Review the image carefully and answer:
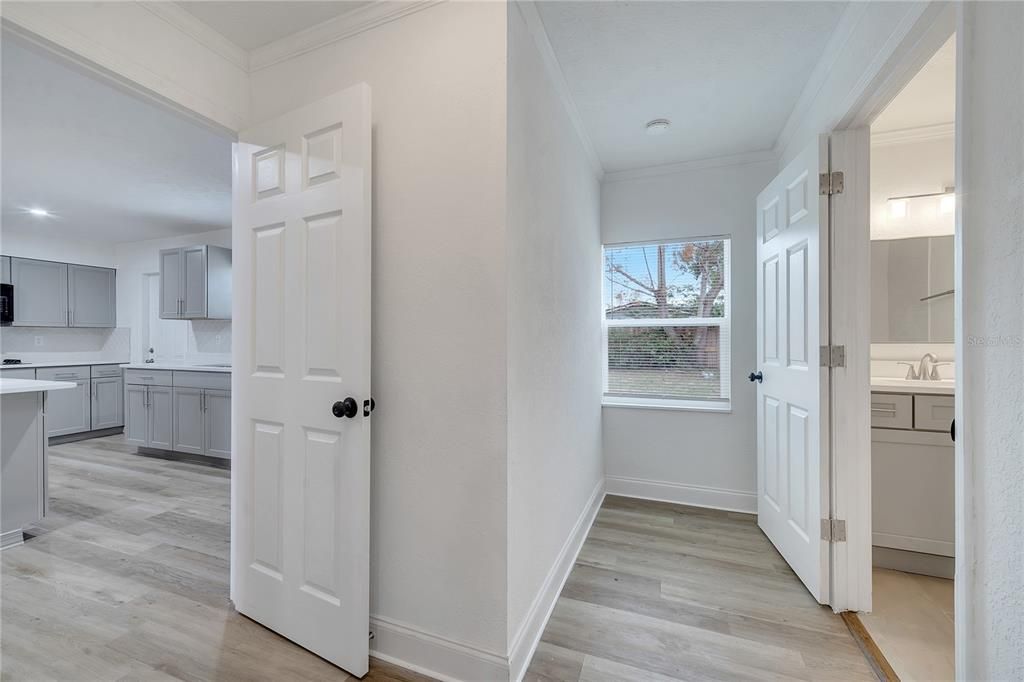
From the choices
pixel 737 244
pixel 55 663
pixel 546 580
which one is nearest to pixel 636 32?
pixel 737 244

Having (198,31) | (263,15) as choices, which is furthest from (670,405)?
(198,31)

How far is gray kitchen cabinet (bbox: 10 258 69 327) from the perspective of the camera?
5.03m

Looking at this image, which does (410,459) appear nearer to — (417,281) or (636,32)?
(417,281)

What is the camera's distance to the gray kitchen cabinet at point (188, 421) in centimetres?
434

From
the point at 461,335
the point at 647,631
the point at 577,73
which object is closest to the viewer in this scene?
the point at 461,335

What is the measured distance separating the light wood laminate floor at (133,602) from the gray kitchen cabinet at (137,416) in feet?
4.16

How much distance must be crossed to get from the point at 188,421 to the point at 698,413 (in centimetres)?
483

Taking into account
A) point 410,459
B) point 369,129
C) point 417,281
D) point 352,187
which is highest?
point 369,129

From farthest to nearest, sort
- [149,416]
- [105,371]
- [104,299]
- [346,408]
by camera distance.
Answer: [104,299], [105,371], [149,416], [346,408]

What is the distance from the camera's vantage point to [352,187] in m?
1.56

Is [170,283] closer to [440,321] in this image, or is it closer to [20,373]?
[20,373]

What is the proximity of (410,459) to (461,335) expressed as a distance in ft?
1.66

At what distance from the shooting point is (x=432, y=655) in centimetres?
156

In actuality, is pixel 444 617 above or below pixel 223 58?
below
